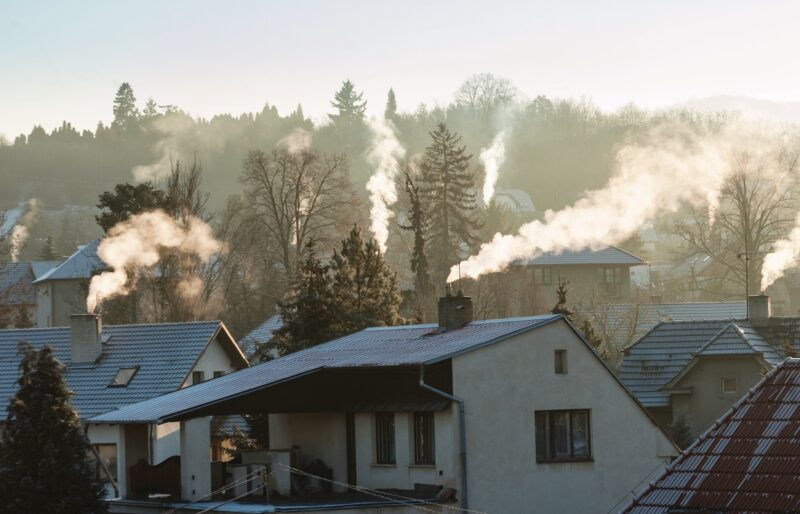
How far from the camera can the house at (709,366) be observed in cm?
A: 4812

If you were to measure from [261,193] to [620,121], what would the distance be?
55.5 metres

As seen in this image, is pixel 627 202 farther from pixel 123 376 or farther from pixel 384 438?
pixel 384 438

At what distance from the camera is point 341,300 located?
47.9m

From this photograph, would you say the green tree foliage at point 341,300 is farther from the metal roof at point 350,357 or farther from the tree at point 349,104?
the tree at point 349,104

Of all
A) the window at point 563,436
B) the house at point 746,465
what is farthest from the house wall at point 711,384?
the house at point 746,465

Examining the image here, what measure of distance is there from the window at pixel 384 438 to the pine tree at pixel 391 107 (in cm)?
14007

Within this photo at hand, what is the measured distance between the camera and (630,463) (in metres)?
34.5

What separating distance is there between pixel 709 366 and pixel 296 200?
36.9 meters

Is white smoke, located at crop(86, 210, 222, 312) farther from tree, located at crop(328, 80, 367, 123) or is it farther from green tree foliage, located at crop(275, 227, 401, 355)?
tree, located at crop(328, 80, 367, 123)

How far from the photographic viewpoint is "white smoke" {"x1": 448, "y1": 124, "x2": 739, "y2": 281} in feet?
158

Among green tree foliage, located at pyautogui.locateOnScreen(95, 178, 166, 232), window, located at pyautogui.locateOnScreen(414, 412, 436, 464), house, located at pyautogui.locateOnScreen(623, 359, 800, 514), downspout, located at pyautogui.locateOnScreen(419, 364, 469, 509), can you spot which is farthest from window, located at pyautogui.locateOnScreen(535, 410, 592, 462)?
green tree foliage, located at pyautogui.locateOnScreen(95, 178, 166, 232)

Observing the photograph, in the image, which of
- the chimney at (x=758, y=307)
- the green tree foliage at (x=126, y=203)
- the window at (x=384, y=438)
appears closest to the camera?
the window at (x=384, y=438)

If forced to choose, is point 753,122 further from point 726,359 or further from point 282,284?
point 726,359

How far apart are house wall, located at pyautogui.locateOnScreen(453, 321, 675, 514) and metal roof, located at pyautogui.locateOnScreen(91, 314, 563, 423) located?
22.3 inches
